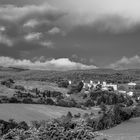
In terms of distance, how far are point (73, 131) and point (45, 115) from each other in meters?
83.9

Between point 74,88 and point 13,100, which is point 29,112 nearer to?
point 13,100

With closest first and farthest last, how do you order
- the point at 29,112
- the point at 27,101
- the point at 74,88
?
the point at 29,112 < the point at 27,101 < the point at 74,88

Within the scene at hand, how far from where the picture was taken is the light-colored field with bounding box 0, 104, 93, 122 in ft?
279

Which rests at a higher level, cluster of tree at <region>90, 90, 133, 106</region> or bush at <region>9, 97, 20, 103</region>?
bush at <region>9, 97, 20, 103</region>

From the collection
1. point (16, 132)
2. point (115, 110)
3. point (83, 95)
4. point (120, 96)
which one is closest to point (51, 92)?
point (83, 95)

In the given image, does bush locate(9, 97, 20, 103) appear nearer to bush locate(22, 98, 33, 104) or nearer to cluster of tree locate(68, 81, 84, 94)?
bush locate(22, 98, 33, 104)

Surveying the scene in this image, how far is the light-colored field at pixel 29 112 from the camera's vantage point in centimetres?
8512

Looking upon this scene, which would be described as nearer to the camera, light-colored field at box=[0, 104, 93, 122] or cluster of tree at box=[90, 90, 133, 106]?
light-colored field at box=[0, 104, 93, 122]

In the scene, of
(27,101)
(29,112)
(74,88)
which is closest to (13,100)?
(27,101)

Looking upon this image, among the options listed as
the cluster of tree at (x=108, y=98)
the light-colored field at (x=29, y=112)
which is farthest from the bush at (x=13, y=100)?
the cluster of tree at (x=108, y=98)

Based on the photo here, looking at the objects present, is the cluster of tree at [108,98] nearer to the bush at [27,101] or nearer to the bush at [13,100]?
the bush at [27,101]

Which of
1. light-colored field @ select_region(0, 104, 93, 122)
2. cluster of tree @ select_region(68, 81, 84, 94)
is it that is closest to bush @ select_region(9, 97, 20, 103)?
light-colored field @ select_region(0, 104, 93, 122)

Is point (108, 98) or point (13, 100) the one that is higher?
point (13, 100)

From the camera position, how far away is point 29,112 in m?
94.2
